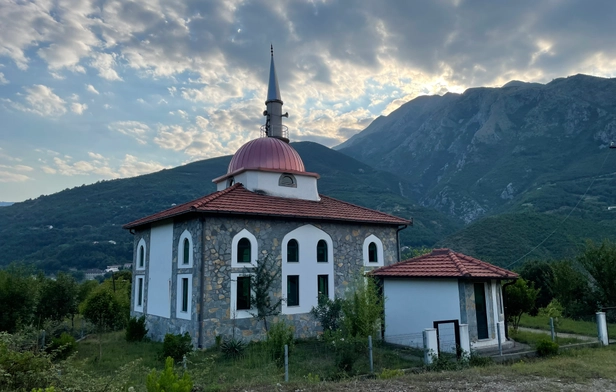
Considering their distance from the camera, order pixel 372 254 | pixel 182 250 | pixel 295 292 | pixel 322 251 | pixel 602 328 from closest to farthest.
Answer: pixel 602 328, pixel 182 250, pixel 295 292, pixel 322 251, pixel 372 254

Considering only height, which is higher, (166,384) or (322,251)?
(322,251)

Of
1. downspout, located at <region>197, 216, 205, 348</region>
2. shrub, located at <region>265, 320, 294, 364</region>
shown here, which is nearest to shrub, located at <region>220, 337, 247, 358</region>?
downspout, located at <region>197, 216, 205, 348</region>

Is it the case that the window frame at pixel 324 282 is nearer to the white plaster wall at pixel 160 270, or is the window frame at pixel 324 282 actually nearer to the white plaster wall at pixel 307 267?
the white plaster wall at pixel 307 267

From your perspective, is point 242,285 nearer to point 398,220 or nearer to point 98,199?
point 398,220

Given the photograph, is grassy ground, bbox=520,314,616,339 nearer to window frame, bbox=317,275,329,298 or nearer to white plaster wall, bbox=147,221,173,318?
window frame, bbox=317,275,329,298

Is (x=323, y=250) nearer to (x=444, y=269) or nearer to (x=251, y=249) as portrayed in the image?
(x=251, y=249)

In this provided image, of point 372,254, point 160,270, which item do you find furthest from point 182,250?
point 372,254

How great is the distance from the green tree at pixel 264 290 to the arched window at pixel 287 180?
13.1 ft

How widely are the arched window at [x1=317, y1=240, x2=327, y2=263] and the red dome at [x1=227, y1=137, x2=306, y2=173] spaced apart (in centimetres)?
363

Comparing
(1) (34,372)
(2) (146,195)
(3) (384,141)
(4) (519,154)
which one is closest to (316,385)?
(1) (34,372)

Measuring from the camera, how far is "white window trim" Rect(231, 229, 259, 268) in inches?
611

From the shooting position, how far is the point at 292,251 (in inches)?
672

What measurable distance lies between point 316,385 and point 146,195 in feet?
207

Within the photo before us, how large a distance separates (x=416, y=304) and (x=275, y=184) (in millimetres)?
7775
